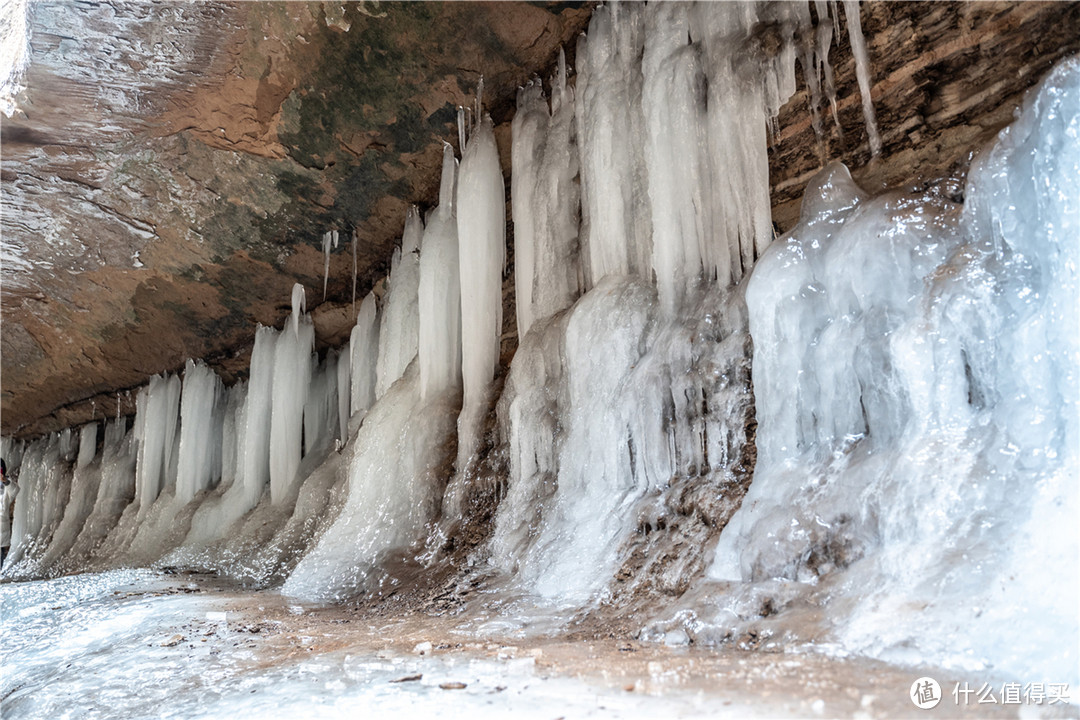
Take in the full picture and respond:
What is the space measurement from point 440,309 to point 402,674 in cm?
452

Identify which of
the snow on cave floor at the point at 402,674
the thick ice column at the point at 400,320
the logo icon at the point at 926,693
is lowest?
the snow on cave floor at the point at 402,674

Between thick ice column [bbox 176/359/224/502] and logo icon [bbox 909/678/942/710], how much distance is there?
34.1ft

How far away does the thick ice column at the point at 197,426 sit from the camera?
10695 mm

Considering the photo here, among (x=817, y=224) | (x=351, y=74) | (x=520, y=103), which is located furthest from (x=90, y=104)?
(x=817, y=224)

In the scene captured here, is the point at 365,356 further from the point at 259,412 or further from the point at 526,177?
the point at 526,177

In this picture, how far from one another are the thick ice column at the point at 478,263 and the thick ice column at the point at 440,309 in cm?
55

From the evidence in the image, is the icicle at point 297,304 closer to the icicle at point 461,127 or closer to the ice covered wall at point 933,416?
the icicle at point 461,127

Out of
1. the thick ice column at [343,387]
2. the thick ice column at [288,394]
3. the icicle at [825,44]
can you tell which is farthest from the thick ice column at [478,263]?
the thick ice column at [343,387]

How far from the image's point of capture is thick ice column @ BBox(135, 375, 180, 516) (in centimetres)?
1131

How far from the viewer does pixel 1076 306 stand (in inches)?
101

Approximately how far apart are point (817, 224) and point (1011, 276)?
1107 mm

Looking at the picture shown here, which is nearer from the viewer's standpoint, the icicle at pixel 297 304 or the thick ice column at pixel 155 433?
the icicle at pixel 297 304

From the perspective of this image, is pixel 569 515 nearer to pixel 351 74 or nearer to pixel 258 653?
pixel 258 653

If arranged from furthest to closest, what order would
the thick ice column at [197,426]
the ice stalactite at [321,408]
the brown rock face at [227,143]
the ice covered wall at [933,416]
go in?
the thick ice column at [197,426] → the ice stalactite at [321,408] → the brown rock face at [227,143] → the ice covered wall at [933,416]
